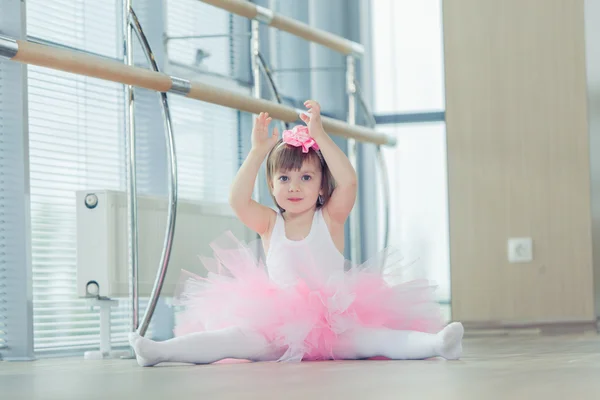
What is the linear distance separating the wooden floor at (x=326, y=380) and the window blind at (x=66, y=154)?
1056mm

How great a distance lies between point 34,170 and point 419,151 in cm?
158

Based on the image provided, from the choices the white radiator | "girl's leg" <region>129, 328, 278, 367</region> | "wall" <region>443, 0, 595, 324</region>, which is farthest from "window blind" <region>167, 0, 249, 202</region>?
"girl's leg" <region>129, 328, 278, 367</region>

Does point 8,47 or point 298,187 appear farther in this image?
point 298,187

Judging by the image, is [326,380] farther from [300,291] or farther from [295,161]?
[295,161]

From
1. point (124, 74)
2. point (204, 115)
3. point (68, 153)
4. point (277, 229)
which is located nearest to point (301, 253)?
point (277, 229)

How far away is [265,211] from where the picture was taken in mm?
2098

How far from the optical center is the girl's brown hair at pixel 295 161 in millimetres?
2092

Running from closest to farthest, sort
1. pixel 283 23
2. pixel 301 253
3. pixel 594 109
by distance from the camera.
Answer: pixel 301 253 → pixel 283 23 → pixel 594 109

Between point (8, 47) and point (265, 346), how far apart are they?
0.65m

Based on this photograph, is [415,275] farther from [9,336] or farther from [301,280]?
[9,336]

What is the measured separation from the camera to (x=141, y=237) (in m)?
2.71

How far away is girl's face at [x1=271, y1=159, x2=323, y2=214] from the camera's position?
2.08m

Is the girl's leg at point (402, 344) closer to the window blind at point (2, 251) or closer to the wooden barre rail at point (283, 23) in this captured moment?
the wooden barre rail at point (283, 23)

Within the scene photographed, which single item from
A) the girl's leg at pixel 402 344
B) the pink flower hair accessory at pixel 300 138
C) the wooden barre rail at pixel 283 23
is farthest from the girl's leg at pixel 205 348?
the wooden barre rail at pixel 283 23
